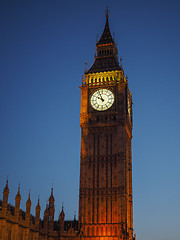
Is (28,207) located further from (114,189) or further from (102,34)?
(102,34)

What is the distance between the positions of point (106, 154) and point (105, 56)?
22.0 metres

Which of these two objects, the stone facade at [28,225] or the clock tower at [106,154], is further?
the clock tower at [106,154]

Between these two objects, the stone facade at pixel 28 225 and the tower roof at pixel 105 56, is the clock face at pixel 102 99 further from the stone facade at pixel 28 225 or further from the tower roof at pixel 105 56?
the stone facade at pixel 28 225

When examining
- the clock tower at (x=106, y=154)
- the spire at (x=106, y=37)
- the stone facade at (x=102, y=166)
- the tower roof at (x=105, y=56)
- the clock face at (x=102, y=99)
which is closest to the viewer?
the stone facade at (x=102, y=166)

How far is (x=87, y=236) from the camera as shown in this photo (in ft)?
225

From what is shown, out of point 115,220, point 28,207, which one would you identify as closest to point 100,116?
point 115,220

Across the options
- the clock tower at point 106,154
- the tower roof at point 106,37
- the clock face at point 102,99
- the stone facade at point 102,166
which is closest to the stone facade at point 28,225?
the stone facade at point 102,166

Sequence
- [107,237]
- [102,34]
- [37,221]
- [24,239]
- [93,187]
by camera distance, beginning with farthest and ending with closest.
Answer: [102,34] → [93,187] → [107,237] → [37,221] → [24,239]

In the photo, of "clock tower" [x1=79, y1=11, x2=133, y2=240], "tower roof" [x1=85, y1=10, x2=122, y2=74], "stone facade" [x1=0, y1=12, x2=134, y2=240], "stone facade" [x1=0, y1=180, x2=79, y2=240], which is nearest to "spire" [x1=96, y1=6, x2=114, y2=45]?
"tower roof" [x1=85, y1=10, x2=122, y2=74]

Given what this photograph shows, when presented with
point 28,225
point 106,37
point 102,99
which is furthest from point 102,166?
point 106,37

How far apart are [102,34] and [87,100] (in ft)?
58.3

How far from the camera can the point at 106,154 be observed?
7412cm

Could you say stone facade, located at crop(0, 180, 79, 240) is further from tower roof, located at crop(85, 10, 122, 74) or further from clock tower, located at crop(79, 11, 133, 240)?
tower roof, located at crop(85, 10, 122, 74)

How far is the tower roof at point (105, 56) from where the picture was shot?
81.3 metres
